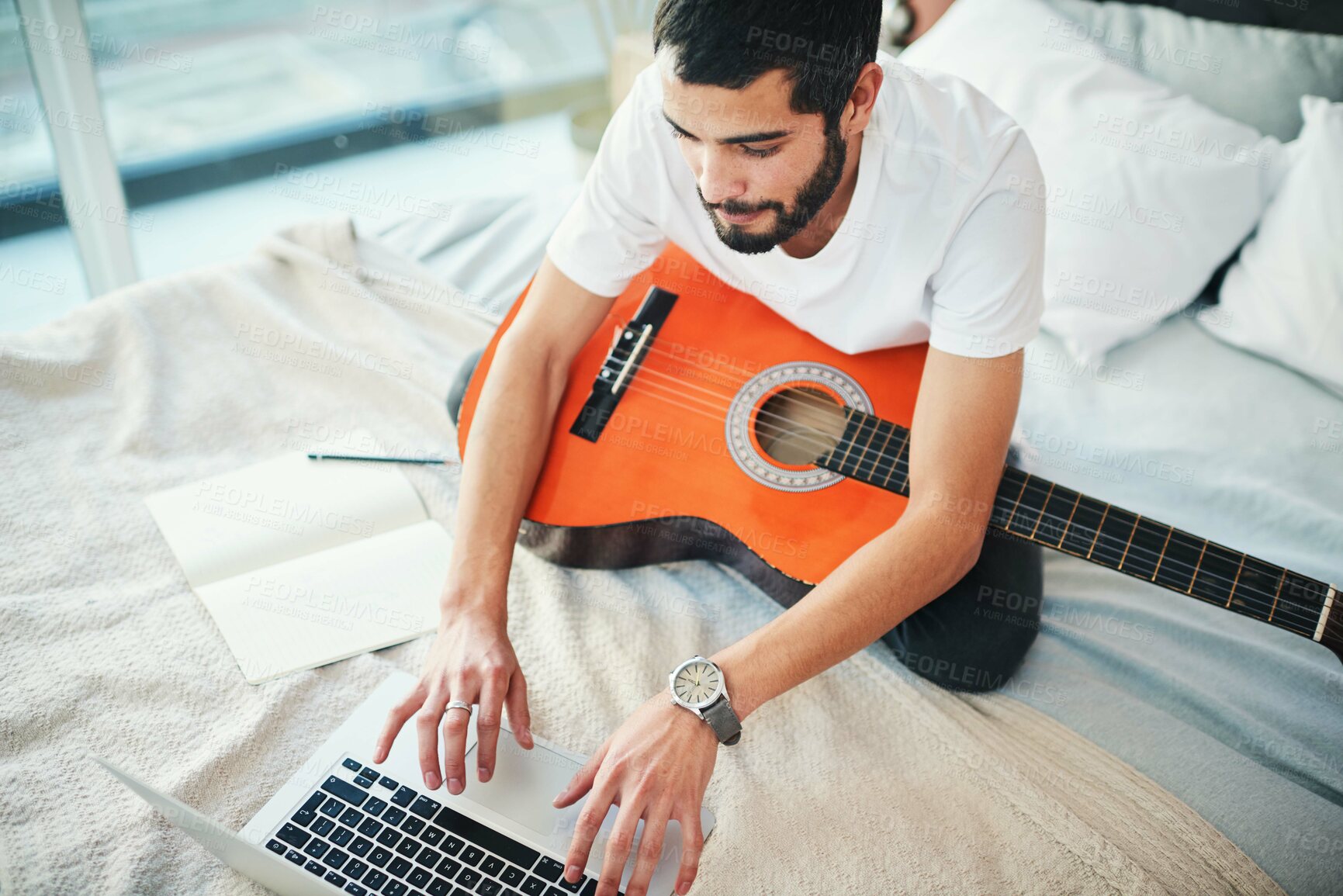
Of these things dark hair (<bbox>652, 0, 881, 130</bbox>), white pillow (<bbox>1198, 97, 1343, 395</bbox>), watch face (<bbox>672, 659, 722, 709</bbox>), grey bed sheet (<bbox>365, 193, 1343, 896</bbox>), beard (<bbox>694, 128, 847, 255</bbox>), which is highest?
dark hair (<bbox>652, 0, 881, 130</bbox>)

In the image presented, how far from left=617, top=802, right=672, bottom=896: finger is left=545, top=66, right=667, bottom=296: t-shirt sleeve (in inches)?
30.7

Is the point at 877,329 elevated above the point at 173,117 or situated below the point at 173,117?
above

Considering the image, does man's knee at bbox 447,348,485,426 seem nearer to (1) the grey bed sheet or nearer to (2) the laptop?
(2) the laptop

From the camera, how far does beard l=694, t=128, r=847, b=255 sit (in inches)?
49.6

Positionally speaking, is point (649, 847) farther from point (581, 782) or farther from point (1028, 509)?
point (1028, 509)

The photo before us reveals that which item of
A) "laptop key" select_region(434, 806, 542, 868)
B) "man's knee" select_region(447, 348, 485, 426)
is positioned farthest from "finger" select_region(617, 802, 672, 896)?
"man's knee" select_region(447, 348, 485, 426)

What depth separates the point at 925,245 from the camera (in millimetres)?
1326

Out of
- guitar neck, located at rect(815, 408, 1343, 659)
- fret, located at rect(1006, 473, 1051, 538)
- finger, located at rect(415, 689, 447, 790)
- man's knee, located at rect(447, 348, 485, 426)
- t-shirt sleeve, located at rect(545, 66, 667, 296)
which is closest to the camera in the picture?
finger, located at rect(415, 689, 447, 790)

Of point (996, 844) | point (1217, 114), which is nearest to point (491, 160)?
point (1217, 114)

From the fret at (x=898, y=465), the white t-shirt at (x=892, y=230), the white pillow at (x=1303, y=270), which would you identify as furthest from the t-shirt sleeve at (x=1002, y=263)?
the white pillow at (x=1303, y=270)

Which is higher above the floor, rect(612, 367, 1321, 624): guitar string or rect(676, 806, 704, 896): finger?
rect(612, 367, 1321, 624): guitar string

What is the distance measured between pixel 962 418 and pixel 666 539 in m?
0.47

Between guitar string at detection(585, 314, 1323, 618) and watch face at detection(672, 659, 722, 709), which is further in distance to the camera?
guitar string at detection(585, 314, 1323, 618)

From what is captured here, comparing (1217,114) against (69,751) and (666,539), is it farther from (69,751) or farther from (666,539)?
(69,751)
